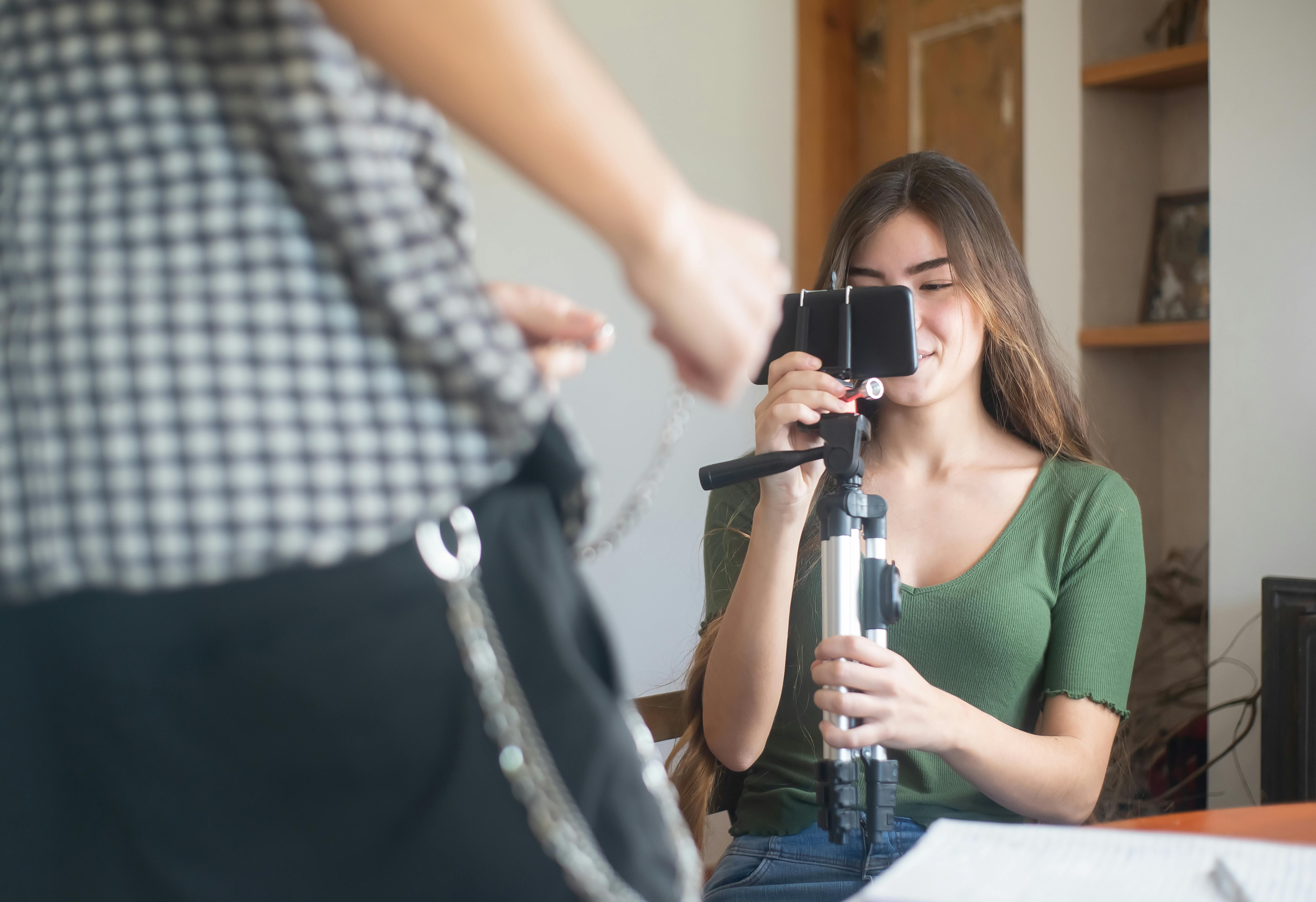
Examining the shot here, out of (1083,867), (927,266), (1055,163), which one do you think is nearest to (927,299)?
(927,266)

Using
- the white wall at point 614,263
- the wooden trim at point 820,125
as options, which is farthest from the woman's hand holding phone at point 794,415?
the wooden trim at point 820,125

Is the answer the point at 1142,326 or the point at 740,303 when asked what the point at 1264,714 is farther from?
the point at 740,303

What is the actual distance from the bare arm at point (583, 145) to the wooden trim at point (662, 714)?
1.13 metres

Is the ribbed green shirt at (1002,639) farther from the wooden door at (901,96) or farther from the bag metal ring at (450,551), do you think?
the wooden door at (901,96)

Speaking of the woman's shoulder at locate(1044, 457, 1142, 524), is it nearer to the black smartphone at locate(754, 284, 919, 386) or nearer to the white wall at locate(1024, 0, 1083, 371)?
the black smartphone at locate(754, 284, 919, 386)

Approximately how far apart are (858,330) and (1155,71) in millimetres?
1418

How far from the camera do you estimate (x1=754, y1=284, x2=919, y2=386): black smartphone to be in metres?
1.01

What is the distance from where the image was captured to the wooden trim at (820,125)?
272cm

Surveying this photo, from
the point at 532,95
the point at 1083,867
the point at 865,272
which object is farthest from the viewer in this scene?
the point at 865,272

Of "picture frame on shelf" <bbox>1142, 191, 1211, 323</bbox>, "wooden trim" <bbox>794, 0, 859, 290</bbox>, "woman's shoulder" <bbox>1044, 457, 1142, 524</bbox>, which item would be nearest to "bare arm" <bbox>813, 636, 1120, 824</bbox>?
"woman's shoulder" <bbox>1044, 457, 1142, 524</bbox>

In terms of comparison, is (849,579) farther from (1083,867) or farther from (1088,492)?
(1088,492)

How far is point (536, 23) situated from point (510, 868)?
281 mm

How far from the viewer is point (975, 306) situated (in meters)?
1.31

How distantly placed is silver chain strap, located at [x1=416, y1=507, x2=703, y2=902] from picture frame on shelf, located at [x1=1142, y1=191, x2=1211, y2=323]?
2.10 metres
